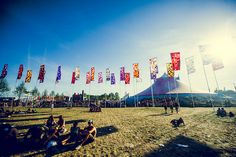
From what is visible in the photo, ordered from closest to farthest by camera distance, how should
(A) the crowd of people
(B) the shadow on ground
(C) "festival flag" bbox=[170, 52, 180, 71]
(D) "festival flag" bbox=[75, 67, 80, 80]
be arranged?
(B) the shadow on ground < (A) the crowd of people < (C) "festival flag" bbox=[170, 52, 180, 71] < (D) "festival flag" bbox=[75, 67, 80, 80]

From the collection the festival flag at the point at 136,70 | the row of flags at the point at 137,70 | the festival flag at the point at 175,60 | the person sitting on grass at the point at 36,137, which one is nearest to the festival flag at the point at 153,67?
the row of flags at the point at 137,70

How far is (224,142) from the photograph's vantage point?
22.6 feet

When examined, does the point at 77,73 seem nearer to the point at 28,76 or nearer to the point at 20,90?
the point at 28,76

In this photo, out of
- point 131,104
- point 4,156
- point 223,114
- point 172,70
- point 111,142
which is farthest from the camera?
point 131,104

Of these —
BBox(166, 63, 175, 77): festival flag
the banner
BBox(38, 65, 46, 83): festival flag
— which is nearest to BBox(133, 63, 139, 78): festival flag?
the banner

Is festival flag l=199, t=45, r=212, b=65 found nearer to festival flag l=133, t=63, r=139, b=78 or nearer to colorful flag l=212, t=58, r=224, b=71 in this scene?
colorful flag l=212, t=58, r=224, b=71

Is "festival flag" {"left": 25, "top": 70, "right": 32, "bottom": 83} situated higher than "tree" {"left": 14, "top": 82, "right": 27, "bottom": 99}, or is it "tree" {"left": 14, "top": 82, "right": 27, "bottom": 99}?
"tree" {"left": 14, "top": 82, "right": 27, "bottom": 99}

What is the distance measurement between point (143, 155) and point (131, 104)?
37.8 m

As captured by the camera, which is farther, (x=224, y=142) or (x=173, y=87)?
(x=173, y=87)

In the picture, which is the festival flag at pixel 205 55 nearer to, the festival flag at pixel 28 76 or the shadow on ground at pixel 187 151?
the shadow on ground at pixel 187 151

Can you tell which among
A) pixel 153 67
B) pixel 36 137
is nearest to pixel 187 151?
pixel 36 137

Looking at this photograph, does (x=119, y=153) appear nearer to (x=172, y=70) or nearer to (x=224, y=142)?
(x=224, y=142)

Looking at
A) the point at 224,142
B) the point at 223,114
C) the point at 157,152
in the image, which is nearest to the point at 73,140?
the point at 157,152

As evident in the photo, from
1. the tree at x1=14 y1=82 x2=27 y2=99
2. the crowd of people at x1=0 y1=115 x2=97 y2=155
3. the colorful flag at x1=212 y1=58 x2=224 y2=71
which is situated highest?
the tree at x1=14 y1=82 x2=27 y2=99
